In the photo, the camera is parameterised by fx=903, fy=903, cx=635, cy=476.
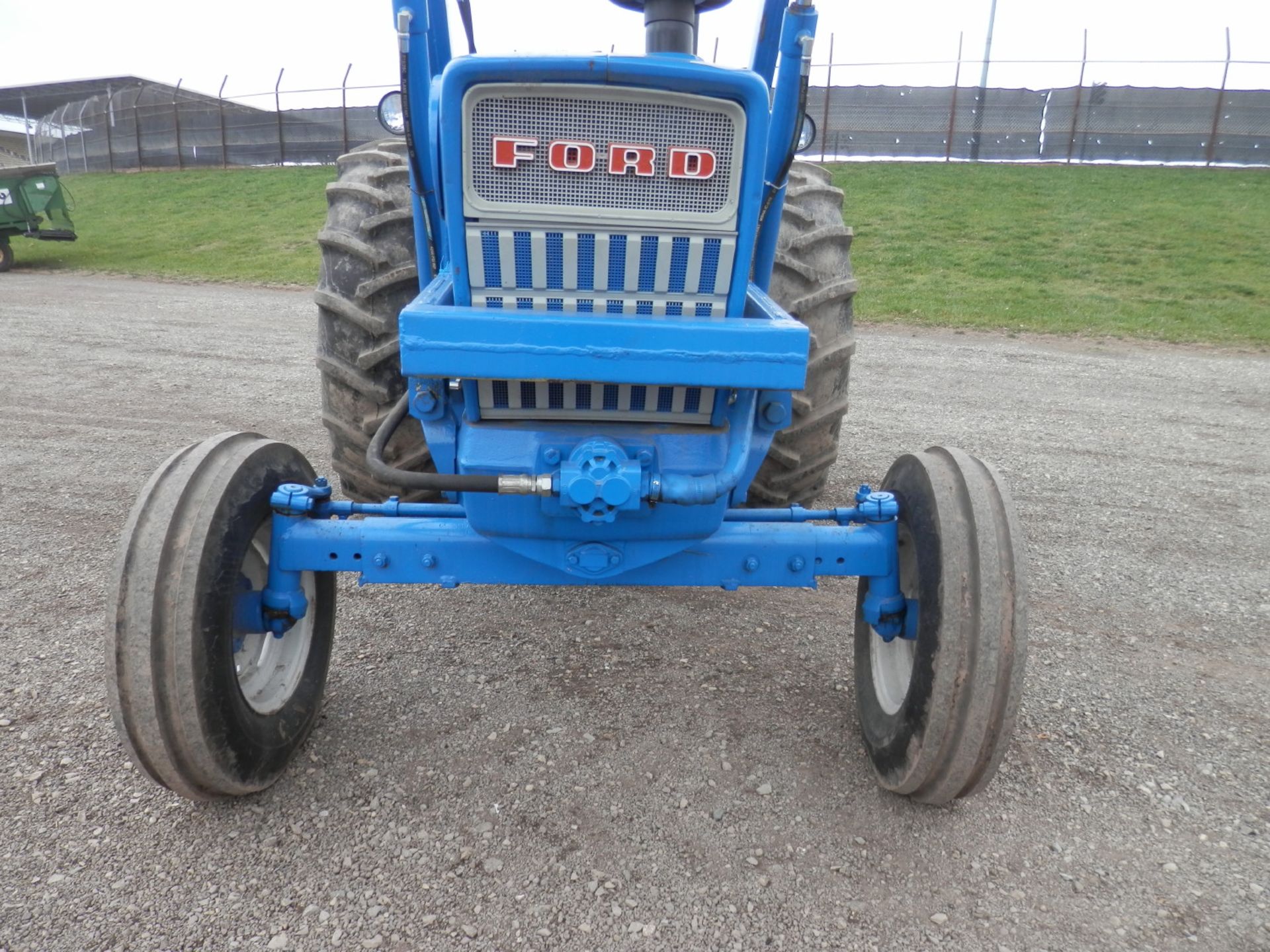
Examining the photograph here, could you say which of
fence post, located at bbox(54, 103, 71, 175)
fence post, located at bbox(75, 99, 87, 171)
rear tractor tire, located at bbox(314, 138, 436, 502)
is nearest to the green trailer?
rear tractor tire, located at bbox(314, 138, 436, 502)

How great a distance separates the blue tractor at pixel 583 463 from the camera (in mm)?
2070

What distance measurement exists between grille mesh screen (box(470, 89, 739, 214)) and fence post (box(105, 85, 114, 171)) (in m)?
31.8

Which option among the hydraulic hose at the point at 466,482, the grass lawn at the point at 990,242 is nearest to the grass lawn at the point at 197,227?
the grass lawn at the point at 990,242

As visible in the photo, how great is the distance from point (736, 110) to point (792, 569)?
124 cm

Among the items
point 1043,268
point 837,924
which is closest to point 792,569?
point 837,924

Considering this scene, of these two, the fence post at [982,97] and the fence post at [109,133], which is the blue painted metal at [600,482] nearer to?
the fence post at [982,97]

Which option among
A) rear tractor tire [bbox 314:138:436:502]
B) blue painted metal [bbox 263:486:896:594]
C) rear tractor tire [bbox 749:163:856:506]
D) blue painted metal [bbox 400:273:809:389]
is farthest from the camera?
rear tractor tire [bbox 749:163:856:506]

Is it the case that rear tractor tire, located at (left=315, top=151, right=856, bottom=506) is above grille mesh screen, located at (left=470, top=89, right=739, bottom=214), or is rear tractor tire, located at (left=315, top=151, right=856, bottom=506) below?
below

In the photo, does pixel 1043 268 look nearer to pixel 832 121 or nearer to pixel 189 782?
pixel 832 121

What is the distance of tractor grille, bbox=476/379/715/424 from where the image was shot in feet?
7.72

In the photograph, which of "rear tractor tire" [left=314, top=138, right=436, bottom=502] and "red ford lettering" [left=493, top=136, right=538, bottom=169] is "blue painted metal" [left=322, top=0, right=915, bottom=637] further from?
"rear tractor tire" [left=314, top=138, right=436, bottom=502]

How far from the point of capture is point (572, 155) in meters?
2.09

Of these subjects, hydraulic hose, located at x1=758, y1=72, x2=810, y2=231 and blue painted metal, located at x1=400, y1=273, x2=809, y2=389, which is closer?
blue painted metal, located at x1=400, y1=273, x2=809, y2=389

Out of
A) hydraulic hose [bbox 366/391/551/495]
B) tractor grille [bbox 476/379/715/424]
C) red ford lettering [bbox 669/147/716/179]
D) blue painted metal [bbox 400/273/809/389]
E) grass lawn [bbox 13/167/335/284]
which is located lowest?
grass lawn [bbox 13/167/335/284]
